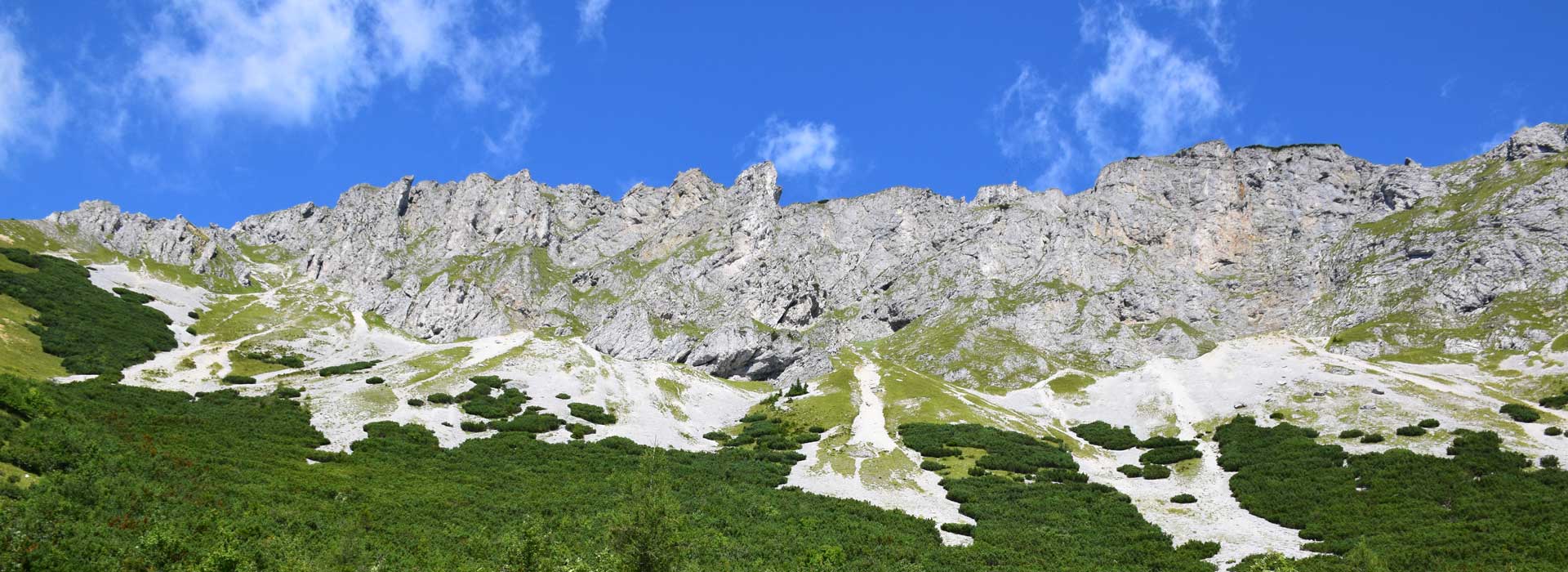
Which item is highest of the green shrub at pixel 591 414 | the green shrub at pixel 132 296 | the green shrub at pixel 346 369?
the green shrub at pixel 132 296

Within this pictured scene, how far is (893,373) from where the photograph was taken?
364 feet

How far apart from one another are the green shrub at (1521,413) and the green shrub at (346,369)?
122170 mm

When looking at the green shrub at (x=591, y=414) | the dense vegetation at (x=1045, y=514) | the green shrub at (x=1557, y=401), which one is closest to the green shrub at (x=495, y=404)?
the green shrub at (x=591, y=414)

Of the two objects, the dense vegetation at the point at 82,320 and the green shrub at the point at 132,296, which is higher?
the green shrub at the point at 132,296

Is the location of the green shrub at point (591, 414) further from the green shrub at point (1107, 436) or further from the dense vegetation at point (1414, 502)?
the dense vegetation at point (1414, 502)

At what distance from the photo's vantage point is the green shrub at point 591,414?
84.4 m

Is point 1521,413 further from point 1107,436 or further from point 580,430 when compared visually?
point 580,430

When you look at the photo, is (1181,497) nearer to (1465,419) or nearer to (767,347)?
(1465,419)

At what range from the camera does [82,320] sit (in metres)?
105

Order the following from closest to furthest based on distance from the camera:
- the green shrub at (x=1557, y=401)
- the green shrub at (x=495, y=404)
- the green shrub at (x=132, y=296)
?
the green shrub at (x=1557, y=401) → the green shrub at (x=495, y=404) → the green shrub at (x=132, y=296)

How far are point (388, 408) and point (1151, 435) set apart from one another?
79699 mm

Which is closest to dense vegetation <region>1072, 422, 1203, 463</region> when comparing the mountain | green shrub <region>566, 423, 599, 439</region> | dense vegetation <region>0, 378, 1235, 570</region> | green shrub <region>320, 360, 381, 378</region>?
the mountain

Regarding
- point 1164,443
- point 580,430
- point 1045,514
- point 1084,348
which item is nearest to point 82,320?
point 580,430

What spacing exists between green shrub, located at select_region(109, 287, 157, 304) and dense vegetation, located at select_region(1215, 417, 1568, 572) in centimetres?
17112
